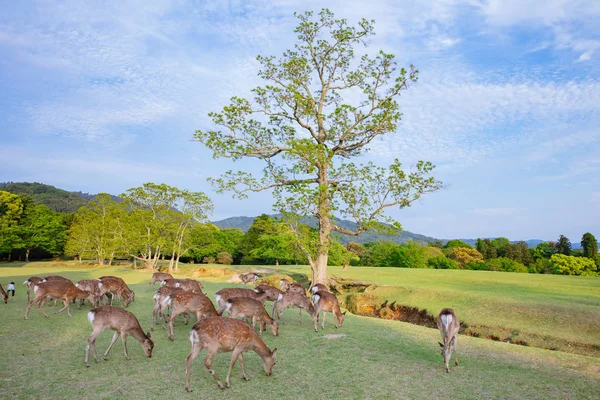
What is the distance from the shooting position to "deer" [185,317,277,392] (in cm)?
683

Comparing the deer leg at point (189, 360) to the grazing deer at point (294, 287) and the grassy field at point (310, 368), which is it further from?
the grazing deer at point (294, 287)

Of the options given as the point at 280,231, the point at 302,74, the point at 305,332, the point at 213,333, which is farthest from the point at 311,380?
the point at 302,74

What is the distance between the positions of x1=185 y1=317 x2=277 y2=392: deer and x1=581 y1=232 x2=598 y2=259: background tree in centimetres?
7302

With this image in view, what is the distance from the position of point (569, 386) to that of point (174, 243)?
38151 millimetres

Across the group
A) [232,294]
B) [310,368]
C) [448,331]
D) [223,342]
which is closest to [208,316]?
[232,294]

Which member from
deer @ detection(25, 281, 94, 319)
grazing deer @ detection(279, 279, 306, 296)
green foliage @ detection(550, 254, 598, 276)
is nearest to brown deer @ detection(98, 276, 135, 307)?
deer @ detection(25, 281, 94, 319)

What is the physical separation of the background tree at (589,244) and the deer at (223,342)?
73022mm

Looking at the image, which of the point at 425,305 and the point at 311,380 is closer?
the point at 311,380

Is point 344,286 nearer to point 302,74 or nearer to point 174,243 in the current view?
point 302,74

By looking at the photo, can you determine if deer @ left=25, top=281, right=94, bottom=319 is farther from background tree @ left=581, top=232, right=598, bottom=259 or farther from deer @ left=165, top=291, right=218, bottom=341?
background tree @ left=581, top=232, right=598, bottom=259

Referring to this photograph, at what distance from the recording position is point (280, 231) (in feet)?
70.1

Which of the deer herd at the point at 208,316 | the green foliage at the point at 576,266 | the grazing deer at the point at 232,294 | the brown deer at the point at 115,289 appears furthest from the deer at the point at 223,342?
the green foliage at the point at 576,266

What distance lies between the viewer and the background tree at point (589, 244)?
6166cm

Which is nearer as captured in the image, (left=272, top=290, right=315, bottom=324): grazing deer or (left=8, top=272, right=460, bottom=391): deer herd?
(left=8, top=272, right=460, bottom=391): deer herd
